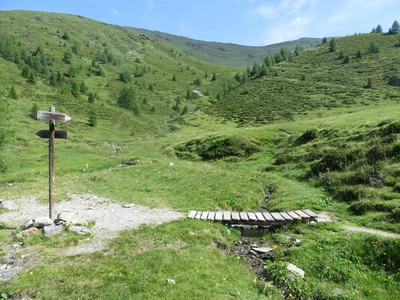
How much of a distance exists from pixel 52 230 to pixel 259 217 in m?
11.1

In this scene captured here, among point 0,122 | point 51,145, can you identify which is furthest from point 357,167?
point 0,122

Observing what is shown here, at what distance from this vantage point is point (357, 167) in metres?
20.5

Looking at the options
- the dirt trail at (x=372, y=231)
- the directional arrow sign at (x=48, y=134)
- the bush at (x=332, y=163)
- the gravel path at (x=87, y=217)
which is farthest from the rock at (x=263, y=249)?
the bush at (x=332, y=163)

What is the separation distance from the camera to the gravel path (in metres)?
10.4

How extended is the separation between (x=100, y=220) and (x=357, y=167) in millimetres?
19363

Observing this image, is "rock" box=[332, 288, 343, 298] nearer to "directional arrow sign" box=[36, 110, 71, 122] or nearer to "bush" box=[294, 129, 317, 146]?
"directional arrow sign" box=[36, 110, 71, 122]

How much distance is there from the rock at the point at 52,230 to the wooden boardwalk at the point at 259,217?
6970 mm

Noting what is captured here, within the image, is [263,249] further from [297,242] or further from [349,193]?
[349,193]

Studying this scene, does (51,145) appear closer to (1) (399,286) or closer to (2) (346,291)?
(2) (346,291)

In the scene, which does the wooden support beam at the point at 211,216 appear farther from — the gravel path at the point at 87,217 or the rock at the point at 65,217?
the rock at the point at 65,217

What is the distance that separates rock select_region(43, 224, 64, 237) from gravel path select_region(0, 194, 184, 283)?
3.89 ft

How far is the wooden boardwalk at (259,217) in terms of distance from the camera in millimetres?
15039

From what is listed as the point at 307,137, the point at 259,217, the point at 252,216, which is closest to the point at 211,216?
the point at 252,216

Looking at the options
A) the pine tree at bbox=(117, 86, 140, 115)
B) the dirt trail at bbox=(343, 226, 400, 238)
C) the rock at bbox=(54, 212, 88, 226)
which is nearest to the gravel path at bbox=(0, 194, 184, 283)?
the rock at bbox=(54, 212, 88, 226)
